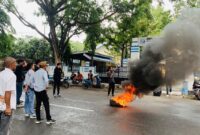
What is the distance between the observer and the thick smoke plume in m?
11.5

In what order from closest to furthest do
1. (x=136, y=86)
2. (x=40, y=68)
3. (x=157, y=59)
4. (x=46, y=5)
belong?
(x=40, y=68) → (x=157, y=59) → (x=136, y=86) → (x=46, y=5)

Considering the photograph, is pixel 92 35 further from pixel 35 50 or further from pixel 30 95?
pixel 30 95

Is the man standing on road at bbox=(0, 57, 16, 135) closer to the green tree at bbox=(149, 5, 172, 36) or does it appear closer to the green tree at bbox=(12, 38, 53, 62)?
the green tree at bbox=(149, 5, 172, 36)

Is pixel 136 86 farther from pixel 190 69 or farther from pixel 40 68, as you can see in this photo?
pixel 40 68

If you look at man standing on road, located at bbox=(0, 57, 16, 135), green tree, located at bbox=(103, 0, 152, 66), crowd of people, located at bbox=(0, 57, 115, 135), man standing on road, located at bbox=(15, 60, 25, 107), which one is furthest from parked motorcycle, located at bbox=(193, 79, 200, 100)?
man standing on road, located at bbox=(0, 57, 16, 135)

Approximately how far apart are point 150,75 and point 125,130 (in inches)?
172

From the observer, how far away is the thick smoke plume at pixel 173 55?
11.5 meters

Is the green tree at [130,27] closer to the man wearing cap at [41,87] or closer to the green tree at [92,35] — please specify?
the green tree at [92,35]

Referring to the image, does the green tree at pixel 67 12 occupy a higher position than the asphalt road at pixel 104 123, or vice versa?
the green tree at pixel 67 12

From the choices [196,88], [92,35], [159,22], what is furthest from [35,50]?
[196,88]

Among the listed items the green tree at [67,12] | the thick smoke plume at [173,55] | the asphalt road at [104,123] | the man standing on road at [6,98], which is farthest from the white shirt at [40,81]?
the green tree at [67,12]

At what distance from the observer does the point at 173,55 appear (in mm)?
12047

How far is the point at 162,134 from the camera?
8.34 m

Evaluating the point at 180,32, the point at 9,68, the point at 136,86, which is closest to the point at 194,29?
the point at 180,32
